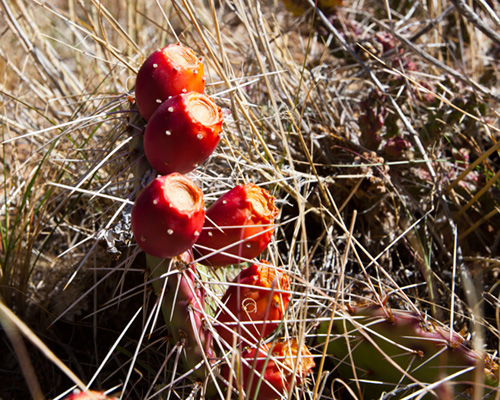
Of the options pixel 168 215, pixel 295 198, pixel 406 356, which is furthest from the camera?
pixel 295 198

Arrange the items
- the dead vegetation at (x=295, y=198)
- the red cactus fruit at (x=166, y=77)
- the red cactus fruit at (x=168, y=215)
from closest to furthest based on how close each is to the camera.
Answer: the red cactus fruit at (x=168, y=215)
the red cactus fruit at (x=166, y=77)
the dead vegetation at (x=295, y=198)

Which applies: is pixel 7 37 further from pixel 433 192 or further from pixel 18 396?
pixel 433 192

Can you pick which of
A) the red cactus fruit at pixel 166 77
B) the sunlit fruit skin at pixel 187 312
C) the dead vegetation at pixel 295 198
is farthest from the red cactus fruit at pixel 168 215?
the dead vegetation at pixel 295 198

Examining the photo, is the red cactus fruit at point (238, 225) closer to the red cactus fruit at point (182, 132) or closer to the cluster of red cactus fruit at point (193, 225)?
the cluster of red cactus fruit at point (193, 225)

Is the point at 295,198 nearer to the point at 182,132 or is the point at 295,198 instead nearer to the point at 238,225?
the point at 238,225

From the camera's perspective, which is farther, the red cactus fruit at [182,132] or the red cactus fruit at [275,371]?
the red cactus fruit at [275,371]

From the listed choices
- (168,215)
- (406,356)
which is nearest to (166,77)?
(168,215)
